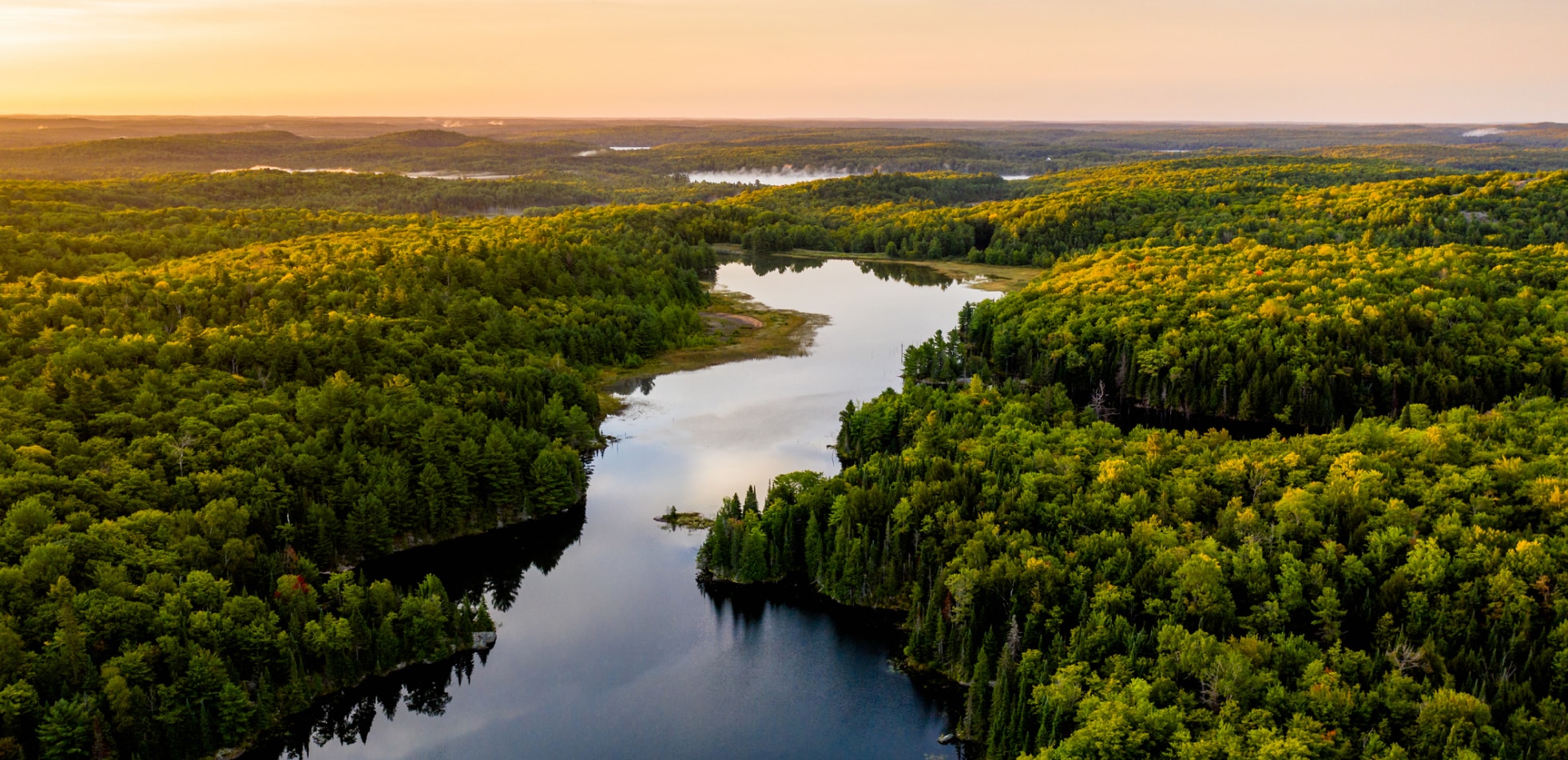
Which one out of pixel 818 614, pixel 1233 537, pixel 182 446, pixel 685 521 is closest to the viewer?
pixel 1233 537

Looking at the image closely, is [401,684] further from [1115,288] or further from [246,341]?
[1115,288]

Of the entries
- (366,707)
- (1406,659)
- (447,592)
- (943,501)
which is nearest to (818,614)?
(943,501)

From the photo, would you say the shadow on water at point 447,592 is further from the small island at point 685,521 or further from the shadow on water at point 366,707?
the small island at point 685,521

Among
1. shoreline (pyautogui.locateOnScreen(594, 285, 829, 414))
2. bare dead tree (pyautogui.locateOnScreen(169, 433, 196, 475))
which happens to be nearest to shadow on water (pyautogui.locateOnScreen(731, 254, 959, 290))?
shoreline (pyautogui.locateOnScreen(594, 285, 829, 414))

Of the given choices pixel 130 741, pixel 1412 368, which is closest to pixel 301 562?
pixel 130 741

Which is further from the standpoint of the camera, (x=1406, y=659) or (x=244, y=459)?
(x=244, y=459)

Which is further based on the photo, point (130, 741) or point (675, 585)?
point (675, 585)

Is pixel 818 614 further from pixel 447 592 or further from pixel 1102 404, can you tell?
pixel 1102 404

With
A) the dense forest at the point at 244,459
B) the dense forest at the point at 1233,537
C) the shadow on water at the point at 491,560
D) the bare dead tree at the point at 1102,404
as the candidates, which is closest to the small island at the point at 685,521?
the dense forest at the point at 1233,537

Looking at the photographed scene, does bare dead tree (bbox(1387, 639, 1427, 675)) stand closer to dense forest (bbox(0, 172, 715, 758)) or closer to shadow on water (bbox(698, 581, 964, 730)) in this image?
shadow on water (bbox(698, 581, 964, 730))
